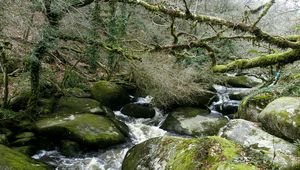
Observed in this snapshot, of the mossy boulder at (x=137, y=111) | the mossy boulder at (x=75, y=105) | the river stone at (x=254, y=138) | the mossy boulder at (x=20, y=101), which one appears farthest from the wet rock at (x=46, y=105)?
the river stone at (x=254, y=138)

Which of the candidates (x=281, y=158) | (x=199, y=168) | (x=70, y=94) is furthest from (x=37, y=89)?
(x=281, y=158)

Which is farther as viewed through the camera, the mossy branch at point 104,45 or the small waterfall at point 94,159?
the mossy branch at point 104,45

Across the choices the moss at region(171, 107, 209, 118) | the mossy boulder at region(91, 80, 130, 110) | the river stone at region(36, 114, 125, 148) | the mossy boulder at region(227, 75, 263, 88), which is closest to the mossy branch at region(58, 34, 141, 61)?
the river stone at region(36, 114, 125, 148)

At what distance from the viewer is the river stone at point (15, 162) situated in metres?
5.52

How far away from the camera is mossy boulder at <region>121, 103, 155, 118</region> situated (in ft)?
37.3

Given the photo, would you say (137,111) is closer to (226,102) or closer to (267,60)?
(226,102)

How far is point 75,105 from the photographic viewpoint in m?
9.78

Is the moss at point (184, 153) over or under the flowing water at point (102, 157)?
over

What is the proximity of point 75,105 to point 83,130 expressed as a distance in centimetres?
188

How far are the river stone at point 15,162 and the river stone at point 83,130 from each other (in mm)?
1557

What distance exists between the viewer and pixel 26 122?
8.30m

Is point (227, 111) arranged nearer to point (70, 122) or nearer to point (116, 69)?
point (116, 69)

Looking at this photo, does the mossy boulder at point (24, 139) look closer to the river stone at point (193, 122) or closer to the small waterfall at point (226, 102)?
the river stone at point (193, 122)

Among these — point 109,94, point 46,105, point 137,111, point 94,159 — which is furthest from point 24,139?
point 137,111
